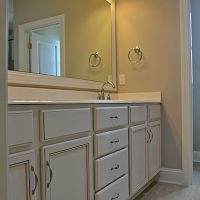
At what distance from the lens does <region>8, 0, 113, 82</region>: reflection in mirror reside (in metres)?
1.78

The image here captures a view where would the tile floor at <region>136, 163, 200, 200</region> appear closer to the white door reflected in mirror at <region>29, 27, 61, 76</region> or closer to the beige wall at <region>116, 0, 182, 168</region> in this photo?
the beige wall at <region>116, 0, 182, 168</region>

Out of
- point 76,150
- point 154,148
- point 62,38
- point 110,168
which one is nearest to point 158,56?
point 154,148

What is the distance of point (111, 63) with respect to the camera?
2883mm

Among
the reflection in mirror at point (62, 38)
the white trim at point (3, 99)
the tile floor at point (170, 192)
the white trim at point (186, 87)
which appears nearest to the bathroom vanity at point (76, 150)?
the tile floor at point (170, 192)

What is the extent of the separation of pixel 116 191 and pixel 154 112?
1017 millimetres

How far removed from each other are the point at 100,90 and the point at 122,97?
1.19 feet

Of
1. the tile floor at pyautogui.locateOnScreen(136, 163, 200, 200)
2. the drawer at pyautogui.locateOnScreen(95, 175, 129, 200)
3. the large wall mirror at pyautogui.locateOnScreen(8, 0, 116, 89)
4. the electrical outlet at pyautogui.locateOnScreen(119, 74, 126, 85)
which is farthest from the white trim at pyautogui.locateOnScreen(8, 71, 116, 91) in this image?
the tile floor at pyautogui.locateOnScreen(136, 163, 200, 200)

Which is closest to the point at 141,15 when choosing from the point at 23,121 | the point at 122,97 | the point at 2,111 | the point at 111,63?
the point at 111,63

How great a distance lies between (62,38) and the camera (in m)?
2.19

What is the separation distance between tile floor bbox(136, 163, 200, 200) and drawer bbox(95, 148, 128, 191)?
56 cm

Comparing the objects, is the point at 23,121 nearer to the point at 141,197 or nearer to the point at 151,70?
the point at 141,197

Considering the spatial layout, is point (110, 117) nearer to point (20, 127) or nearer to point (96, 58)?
point (20, 127)

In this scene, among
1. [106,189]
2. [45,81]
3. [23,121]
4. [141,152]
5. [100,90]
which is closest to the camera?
[23,121]

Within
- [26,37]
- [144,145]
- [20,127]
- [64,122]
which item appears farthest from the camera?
[144,145]
